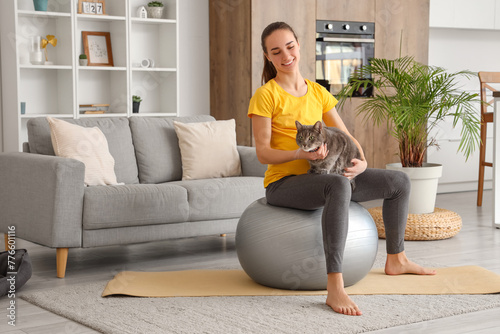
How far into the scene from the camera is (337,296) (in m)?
2.82

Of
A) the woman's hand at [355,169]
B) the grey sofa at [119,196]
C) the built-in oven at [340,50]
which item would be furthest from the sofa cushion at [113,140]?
the built-in oven at [340,50]

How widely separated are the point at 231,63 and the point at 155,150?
1699mm

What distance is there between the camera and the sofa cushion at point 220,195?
3.91 m

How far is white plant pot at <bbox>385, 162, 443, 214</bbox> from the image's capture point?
464 centimetres

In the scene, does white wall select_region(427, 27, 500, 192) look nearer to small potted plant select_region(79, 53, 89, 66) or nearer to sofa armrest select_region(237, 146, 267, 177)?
sofa armrest select_region(237, 146, 267, 177)

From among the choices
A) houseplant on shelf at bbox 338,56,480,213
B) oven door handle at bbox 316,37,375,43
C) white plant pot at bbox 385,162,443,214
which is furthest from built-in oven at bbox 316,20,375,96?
white plant pot at bbox 385,162,443,214

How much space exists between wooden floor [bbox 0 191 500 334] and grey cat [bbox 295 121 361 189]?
73cm

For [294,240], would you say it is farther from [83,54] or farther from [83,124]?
[83,54]

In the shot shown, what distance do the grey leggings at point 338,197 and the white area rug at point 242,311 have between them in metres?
0.23

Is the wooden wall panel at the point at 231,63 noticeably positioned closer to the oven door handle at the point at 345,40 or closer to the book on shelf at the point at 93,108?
the oven door handle at the point at 345,40

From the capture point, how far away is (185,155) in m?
4.39

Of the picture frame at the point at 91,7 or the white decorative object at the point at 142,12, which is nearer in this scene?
the picture frame at the point at 91,7

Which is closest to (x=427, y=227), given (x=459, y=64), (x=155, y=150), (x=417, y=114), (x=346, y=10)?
(x=417, y=114)

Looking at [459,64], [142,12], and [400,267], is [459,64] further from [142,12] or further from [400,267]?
[400,267]
